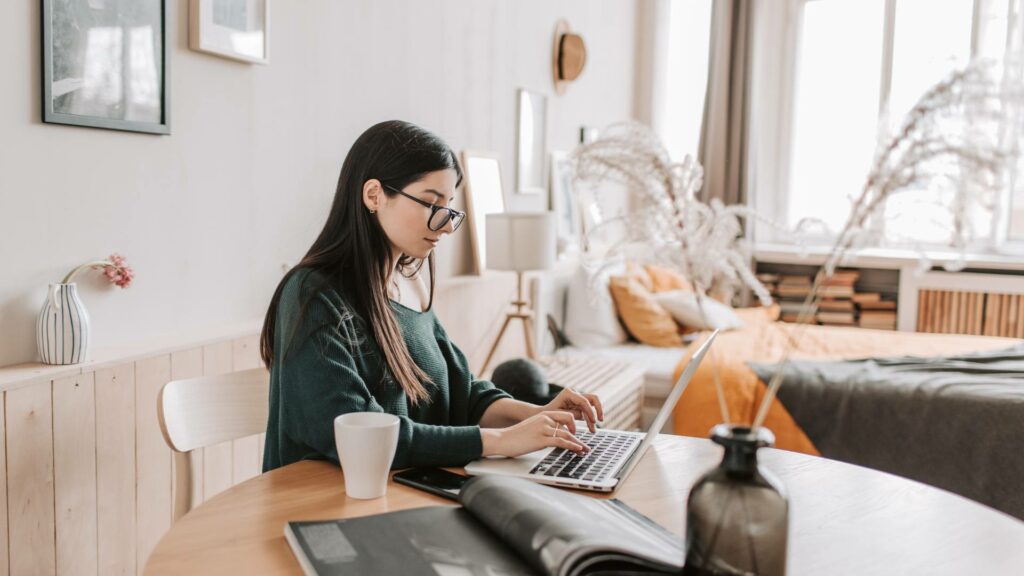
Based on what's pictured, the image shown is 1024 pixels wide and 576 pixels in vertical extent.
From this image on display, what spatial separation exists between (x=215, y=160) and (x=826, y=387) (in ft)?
7.29

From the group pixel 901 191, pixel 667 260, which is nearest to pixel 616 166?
pixel 667 260

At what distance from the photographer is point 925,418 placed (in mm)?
2797

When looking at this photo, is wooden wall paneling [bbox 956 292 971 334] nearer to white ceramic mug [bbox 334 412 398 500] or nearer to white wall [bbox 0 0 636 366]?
white wall [bbox 0 0 636 366]

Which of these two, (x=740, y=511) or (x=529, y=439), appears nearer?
(x=740, y=511)

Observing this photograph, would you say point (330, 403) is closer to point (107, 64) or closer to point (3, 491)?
point (3, 491)

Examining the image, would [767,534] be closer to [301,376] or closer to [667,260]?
[667,260]

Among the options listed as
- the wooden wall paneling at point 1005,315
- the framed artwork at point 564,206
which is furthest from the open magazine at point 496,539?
the wooden wall paneling at point 1005,315

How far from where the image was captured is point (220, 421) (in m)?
1.49

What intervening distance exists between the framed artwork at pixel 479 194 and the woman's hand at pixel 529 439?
1.86m

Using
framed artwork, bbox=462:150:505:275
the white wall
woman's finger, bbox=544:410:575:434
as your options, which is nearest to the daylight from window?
framed artwork, bbox=462:150:505:275

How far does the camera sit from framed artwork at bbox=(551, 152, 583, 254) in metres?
4.04

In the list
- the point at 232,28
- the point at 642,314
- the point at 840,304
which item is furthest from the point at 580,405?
the point at 840,304

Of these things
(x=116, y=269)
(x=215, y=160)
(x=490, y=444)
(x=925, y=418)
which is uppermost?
(x=215, y=160)

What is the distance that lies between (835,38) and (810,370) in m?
3.41
